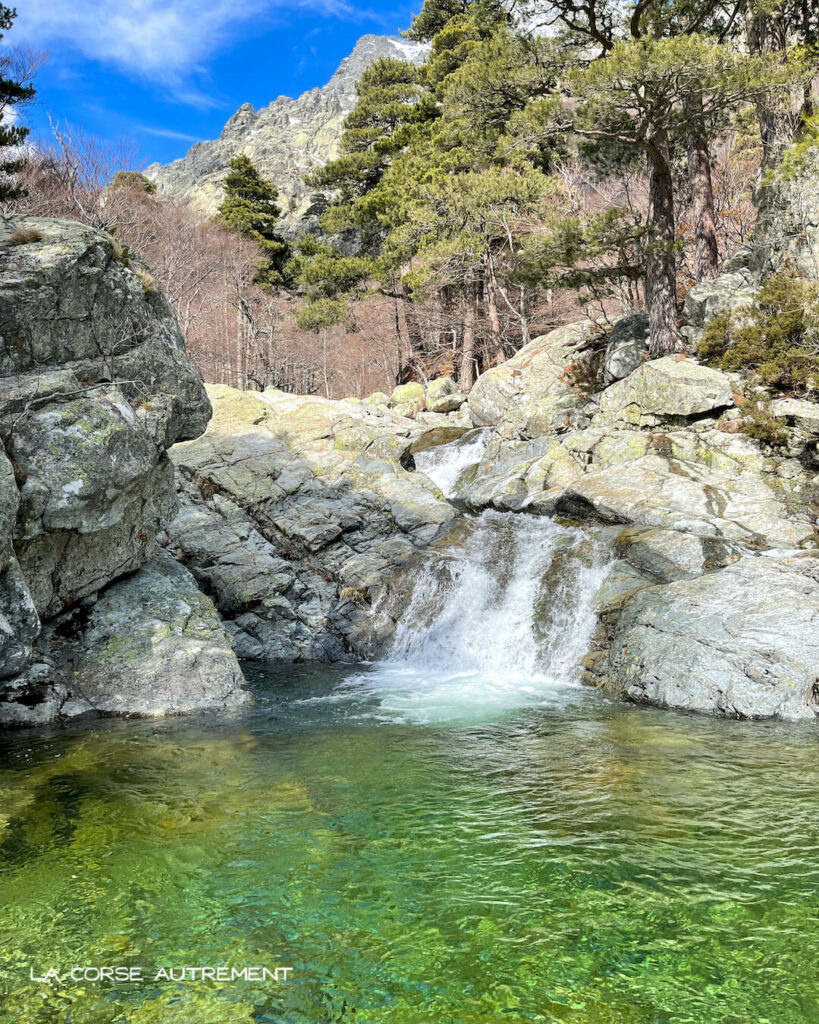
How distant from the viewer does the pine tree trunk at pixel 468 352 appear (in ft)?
101

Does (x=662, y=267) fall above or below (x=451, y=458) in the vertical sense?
above

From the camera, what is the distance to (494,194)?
74.8 ft

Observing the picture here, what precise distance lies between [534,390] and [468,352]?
1008cm

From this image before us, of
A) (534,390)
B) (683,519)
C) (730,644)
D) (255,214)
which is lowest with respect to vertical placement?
(730,644)

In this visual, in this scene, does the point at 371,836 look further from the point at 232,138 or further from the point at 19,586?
the point at 232,138

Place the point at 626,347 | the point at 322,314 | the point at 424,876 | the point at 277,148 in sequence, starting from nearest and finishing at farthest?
1. the point at 424,876
2. the point at 626,347
3. the point at 322,314
4. the point at 277,148

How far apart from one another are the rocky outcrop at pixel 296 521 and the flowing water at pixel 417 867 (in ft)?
14.9

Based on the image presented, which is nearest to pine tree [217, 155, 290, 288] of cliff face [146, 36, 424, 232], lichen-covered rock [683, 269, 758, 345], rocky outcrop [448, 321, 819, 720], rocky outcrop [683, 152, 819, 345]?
cliff face [146, 36, 424, 232]

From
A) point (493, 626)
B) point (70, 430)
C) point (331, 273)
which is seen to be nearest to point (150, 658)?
point (70, 430)

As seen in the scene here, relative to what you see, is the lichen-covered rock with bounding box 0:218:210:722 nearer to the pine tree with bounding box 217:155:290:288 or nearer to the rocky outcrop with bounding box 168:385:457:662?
the rocky outcrop with bounding box 168:385:457:662

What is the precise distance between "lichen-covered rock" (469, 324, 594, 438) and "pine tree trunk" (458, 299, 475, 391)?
24.8ft

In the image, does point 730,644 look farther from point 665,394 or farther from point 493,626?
point 665,394

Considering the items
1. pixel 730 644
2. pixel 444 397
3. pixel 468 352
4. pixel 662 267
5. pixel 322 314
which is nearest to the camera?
pixel 730 644

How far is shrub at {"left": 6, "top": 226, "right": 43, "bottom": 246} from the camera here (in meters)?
9.62
